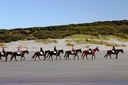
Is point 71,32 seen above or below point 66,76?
below

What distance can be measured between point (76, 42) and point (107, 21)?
6282 cm

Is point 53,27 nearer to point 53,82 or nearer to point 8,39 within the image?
point 8,39

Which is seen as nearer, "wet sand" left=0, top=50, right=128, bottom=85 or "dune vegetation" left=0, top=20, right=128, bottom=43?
"wet sand" left=0, top=50, right=128, bottom=85

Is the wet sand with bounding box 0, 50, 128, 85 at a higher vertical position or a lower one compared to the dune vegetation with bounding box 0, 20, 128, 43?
higher

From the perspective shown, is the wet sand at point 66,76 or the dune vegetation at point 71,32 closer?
the wet sand at point 66,76

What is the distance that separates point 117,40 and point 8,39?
2815 cm

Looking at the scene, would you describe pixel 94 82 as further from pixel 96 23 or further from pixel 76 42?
pixel 96 23

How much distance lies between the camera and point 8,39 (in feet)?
290

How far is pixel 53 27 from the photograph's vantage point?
363ft

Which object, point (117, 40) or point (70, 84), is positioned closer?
point (70, 84)

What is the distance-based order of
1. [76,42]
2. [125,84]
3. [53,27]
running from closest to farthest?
[125,84], [76,42], [53,27]

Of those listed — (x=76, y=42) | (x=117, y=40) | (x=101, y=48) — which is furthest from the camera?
(x=117, y=40)

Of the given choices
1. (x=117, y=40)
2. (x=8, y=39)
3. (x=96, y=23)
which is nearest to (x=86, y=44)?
(x=117, y=40)

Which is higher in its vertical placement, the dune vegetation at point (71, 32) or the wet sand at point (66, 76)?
the wet sand at point (66, 76)
